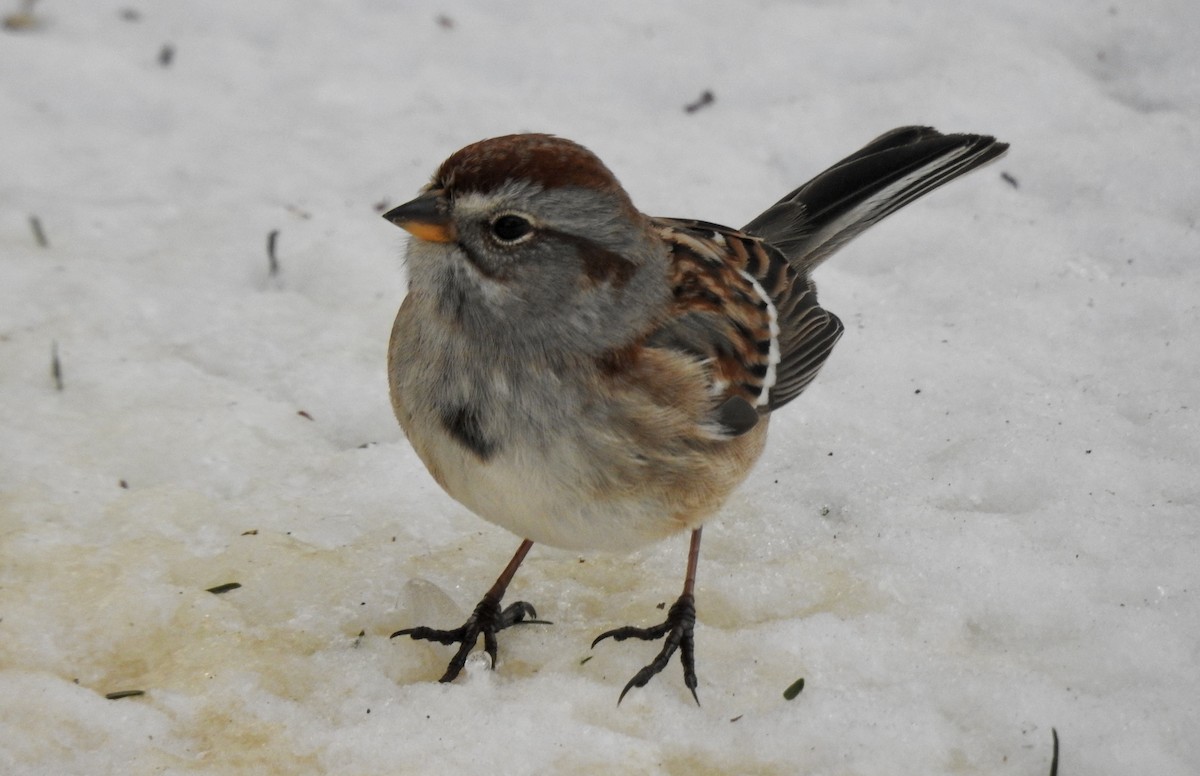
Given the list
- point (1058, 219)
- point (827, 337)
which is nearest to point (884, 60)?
point (1058, 219)

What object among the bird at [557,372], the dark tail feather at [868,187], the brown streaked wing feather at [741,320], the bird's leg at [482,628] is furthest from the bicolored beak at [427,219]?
the dark tail feather at [868,187]

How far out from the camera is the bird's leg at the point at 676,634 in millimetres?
3262

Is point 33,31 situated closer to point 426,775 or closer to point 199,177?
point 199,177

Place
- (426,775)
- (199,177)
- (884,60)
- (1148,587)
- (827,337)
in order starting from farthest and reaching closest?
1. (884,60)
2. (199,177)
3. (827,337)
4. (1148,587)
5. (426,775)

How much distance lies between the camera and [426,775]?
9.81ft

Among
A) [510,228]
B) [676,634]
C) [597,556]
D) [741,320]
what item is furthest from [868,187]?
[676,634]

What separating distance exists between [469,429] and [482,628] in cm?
64

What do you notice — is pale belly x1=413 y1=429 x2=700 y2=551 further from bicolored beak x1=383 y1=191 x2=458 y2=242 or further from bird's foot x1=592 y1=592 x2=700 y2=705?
bicolored beak x1=383 y1=191 x2=458 y2=242

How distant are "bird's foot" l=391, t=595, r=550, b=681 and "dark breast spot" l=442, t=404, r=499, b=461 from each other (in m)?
0.59

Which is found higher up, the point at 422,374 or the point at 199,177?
the point at 422,374

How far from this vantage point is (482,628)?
136 inches

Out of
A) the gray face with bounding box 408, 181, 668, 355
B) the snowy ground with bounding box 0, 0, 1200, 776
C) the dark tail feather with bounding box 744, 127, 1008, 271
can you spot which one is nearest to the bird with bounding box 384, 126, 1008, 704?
the gray face with bounding box 408, 181, 668, 355

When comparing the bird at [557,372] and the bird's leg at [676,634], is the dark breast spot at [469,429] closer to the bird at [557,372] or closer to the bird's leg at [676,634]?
the bird at [557,372]

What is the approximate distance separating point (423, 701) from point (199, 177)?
3148 millimetres
